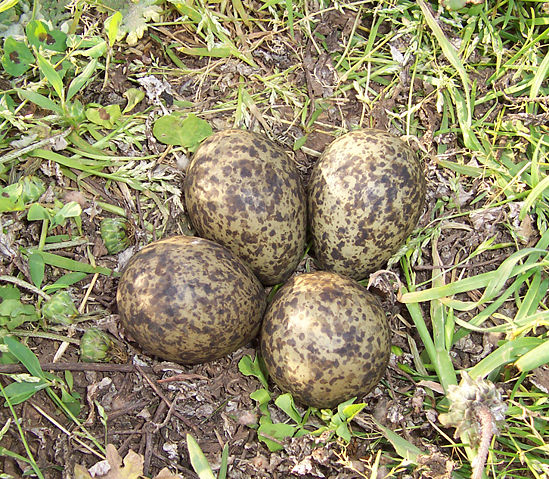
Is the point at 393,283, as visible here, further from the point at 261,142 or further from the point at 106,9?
the point at 106,9

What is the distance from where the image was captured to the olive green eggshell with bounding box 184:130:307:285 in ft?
8.16

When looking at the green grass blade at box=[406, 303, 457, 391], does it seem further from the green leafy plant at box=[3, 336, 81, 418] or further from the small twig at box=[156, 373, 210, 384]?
the green leafy plant at box=[3, 336, 81, 418]

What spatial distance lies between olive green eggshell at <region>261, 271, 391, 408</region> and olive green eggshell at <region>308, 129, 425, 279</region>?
0.26 m

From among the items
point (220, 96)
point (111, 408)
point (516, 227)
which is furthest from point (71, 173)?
point (516, 227)

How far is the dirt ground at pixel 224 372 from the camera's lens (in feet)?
7.93

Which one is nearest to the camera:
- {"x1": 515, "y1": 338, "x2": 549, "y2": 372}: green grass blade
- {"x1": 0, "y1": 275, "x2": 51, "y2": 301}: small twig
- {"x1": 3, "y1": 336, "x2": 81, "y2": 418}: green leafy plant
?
{"x1": 515, "y1": 338, "x2": 549, "y2": 372}: green grass blade

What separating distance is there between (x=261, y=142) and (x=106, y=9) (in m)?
1.35

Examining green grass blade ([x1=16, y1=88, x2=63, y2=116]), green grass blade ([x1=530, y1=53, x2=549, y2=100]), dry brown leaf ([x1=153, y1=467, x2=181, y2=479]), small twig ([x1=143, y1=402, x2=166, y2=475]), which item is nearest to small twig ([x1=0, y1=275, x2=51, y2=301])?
small twig ([x1=143, y1=402, x2=166, y2=475])

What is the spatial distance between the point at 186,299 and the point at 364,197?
0.96 meters

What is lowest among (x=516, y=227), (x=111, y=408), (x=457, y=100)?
(x=111, y=408)

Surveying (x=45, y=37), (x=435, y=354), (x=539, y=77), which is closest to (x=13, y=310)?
(x=45, y=37)

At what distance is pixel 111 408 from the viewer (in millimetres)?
2570

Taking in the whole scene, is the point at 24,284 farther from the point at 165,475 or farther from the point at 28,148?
the point at 165,475

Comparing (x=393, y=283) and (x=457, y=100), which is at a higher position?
(x=457, y=100)
